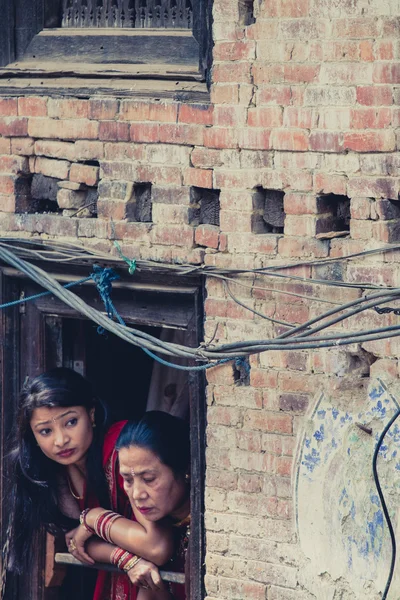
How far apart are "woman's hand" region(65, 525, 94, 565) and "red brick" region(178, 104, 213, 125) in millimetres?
2113

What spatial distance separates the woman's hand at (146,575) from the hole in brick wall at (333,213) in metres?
1.92

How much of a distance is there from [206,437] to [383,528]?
94 centimetres

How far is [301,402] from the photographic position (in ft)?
18.6

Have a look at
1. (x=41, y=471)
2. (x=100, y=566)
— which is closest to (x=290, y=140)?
(x=41, y=471)

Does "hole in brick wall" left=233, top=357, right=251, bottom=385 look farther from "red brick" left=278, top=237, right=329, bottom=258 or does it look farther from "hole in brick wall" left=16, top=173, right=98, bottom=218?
"hole in brick wall" left=16, top=173, right=98, bottom=218

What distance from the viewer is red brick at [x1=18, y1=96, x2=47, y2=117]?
20.5ft

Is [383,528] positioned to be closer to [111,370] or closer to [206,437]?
[206,437]

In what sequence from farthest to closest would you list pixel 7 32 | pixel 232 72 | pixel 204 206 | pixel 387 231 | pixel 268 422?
pixel 7 32 → pixel 204 206 → pixel 268 422 → pixel 232 72 → pixel 387 231

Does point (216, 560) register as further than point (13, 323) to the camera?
No

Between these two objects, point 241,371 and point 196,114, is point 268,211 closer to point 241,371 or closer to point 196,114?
point 196,114

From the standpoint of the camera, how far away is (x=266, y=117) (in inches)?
219

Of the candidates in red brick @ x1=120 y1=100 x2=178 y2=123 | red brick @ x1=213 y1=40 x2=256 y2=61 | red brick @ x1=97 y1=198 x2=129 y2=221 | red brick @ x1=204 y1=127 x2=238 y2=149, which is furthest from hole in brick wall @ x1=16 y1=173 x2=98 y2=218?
red brick @ x1=213 y1=40 x2=256 y2=61

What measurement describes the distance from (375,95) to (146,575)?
2.58 m

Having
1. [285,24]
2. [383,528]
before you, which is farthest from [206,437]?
[285,24]
